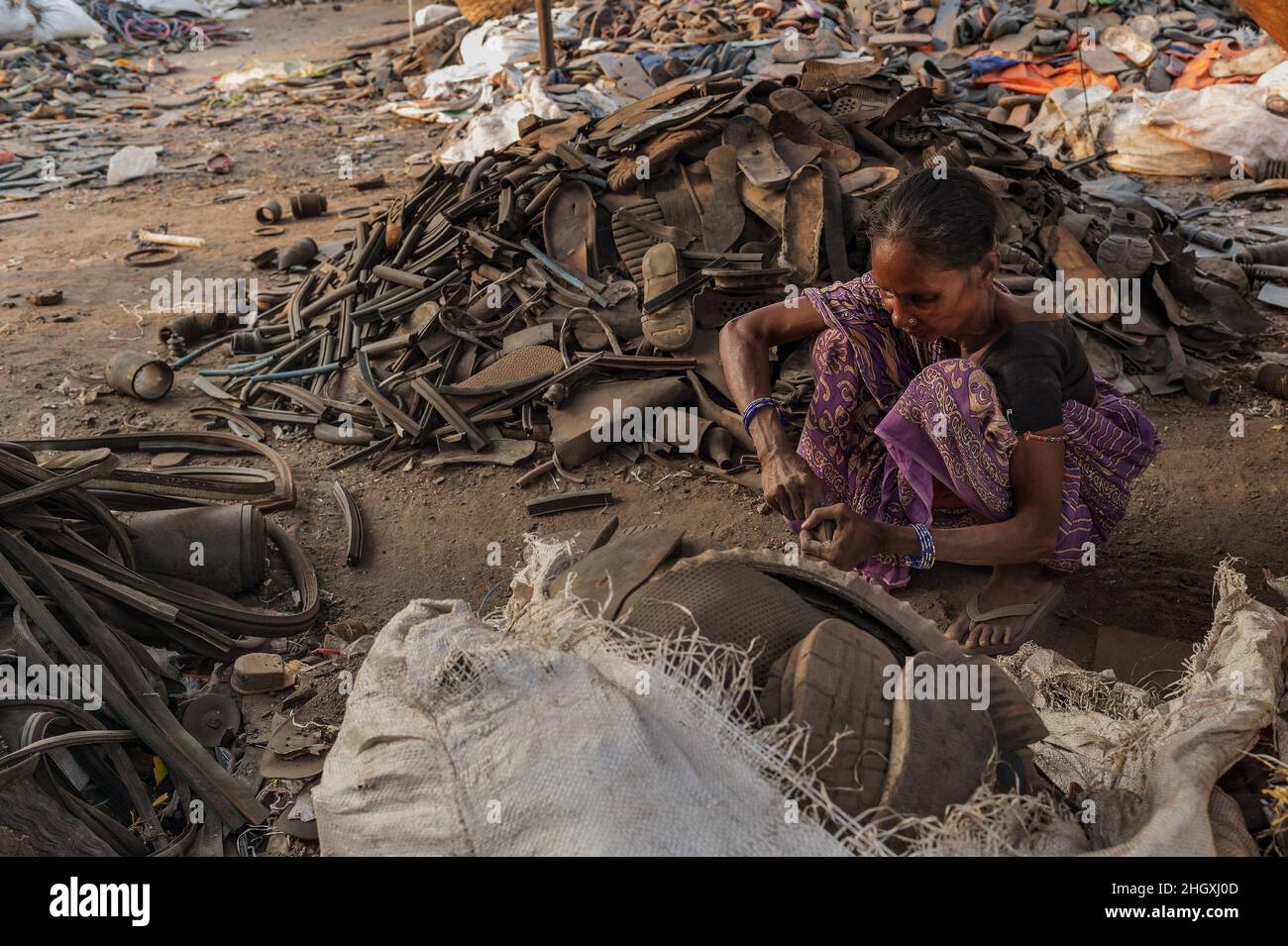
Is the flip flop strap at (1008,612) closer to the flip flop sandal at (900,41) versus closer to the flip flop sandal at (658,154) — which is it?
the flip flop sandal at (658,154)

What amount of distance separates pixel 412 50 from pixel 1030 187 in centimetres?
981

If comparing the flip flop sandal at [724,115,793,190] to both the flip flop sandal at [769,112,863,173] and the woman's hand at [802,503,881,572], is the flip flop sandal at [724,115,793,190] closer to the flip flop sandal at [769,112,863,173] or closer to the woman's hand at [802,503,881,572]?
Result: the flip flop sandal at [769,112,863,173]

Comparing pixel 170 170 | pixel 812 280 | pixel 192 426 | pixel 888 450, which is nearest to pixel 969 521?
pixel 888 450

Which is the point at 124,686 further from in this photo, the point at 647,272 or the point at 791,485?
the point at 647,272

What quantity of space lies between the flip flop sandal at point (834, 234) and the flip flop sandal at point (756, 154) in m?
0.19

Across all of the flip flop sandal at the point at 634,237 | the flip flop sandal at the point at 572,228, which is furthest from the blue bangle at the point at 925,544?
the flip flop sandal at the point at 572,228

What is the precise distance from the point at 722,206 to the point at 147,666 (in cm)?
304

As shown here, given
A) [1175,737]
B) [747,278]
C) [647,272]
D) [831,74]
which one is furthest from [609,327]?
[1175,737]

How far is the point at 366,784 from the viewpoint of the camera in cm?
163

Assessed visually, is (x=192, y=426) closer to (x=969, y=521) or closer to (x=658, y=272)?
(x=658, y=272)

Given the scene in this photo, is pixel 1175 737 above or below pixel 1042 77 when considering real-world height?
above

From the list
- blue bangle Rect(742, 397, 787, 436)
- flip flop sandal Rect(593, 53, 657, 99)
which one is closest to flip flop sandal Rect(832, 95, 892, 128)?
blue bangle Rect(742, 397, 787, 436)

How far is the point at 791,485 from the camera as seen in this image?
105 inches

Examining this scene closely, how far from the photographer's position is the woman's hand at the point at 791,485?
2.67 meters
